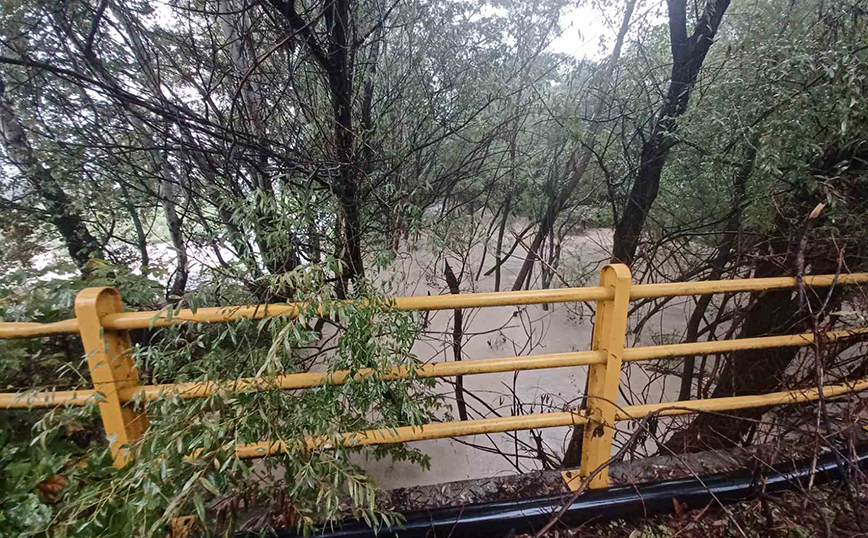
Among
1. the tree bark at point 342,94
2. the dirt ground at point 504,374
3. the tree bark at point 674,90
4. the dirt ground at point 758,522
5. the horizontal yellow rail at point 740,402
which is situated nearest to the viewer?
the dirt ground at point 758,522

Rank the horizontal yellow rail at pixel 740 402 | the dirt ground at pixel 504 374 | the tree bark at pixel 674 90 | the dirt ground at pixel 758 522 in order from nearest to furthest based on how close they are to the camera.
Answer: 1. the dirt ground at pixel 758 522
2. the horizontal yellow rail at pixel 740 402
3. the tree bark at pixel 674 90
4. the dirt ground at pixel 504 374

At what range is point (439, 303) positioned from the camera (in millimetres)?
1499

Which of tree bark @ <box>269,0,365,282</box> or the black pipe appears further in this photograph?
tree bark @ <box>269,0,365,282</box>

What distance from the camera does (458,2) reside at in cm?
637

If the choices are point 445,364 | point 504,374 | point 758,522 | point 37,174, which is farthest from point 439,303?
point 504,374

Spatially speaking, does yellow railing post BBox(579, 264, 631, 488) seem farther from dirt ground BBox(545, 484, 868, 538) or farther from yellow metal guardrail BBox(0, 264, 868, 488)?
dirt ground BBox(545, 484, 868, 538)

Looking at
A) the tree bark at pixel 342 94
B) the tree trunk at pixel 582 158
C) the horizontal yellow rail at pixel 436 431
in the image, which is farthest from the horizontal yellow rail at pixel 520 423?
the tree trunk at pixel 582 158

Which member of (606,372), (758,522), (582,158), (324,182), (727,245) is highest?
(582,158)

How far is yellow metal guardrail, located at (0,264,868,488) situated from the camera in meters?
1.38

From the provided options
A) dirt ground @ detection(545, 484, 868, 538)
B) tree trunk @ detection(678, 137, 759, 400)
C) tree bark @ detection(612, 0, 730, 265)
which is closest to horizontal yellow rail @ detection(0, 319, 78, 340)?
dirt ground @ detection(545, 484, 868, 538)

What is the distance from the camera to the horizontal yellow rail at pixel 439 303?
1.38m

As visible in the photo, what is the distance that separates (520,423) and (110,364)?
1694 millimetres

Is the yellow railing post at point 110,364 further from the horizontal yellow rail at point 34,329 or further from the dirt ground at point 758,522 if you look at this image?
the dirt ground at point 758,522

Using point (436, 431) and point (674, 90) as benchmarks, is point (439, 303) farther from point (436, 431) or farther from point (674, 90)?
point (674, 90)
